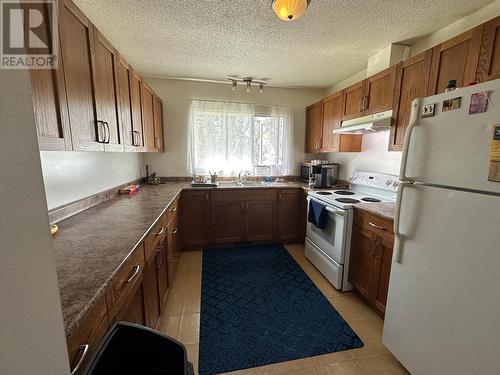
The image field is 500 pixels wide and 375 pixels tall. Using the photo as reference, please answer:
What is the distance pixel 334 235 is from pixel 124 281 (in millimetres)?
1912

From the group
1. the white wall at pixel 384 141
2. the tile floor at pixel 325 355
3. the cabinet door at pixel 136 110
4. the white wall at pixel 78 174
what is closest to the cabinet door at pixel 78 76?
the white wall at pixel 78 174

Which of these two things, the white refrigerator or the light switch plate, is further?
the light switch plate

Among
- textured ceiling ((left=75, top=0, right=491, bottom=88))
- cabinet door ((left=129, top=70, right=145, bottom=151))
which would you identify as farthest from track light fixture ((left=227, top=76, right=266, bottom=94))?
cabinet door ((left=129, top=70, right=145, bottom=151))

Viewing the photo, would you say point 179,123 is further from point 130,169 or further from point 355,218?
point 355,218

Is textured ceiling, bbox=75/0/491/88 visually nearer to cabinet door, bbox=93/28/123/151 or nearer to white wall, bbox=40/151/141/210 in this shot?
cabinet door, bbox=93/28/123/151

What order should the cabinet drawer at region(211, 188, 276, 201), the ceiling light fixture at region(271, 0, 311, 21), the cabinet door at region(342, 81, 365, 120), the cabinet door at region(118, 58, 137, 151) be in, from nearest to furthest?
1. the ceiling light fixture at region(271, 0, 311, 21)
2. the cabinet door at region(118, 58, 137, 151)
3. the cabinet door at region(342, 81, 365, 120)
4. the cabinet drawer at region(211, 188, 276, 201)

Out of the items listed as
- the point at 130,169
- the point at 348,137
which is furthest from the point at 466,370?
the point at 130,169

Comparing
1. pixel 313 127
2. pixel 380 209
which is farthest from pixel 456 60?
pixel 313 127

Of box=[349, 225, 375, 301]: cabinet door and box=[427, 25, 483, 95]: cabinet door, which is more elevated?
box=[427, 25, 483, 95]: cabinet door

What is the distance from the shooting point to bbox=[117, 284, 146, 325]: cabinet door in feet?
3.25

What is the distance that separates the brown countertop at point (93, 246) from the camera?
27.8 inches

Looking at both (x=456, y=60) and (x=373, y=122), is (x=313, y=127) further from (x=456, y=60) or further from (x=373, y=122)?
(x=456, y=60)

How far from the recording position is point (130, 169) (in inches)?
113

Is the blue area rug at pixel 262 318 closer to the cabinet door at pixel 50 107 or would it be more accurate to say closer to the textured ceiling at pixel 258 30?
the cabinet door at pixel 50 107
